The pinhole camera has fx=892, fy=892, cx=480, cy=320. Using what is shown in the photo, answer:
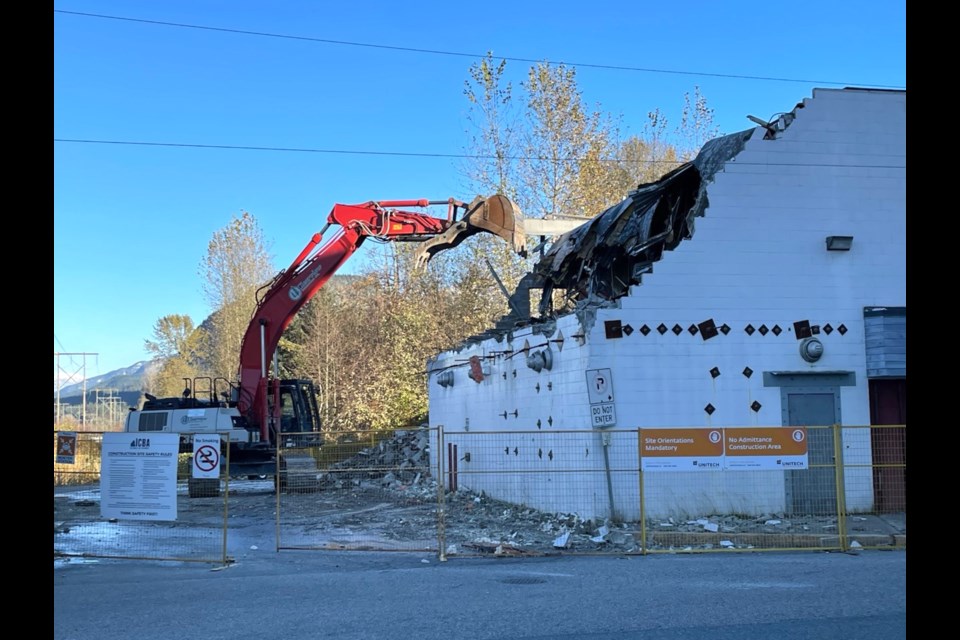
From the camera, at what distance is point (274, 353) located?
24891mm

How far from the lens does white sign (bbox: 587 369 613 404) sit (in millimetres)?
15648

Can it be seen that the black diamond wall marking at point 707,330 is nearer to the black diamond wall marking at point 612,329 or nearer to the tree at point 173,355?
the black diamond wall marking at point 612,329

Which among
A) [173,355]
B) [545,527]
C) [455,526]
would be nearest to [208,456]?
[455,526]

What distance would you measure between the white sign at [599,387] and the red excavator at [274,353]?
6920 millimetres

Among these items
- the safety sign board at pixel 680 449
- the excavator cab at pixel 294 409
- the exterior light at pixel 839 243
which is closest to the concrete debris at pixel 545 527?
the safety sign board at pixel 680 449

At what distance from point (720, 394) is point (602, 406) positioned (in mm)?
2285

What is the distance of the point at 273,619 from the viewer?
883 cm

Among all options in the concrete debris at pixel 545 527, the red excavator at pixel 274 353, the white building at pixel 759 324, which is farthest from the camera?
the red excavator at pixel 274 353

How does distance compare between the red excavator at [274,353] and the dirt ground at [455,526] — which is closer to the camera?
the dirt ground at [455,526]

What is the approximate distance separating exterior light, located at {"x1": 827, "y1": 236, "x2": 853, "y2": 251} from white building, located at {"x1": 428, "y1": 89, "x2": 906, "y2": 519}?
2 centimetres

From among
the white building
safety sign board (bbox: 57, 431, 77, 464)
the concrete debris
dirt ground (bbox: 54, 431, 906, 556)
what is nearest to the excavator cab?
dirt ground (bbox: 54, 431, 906, 556)

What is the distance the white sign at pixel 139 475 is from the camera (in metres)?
12.9
